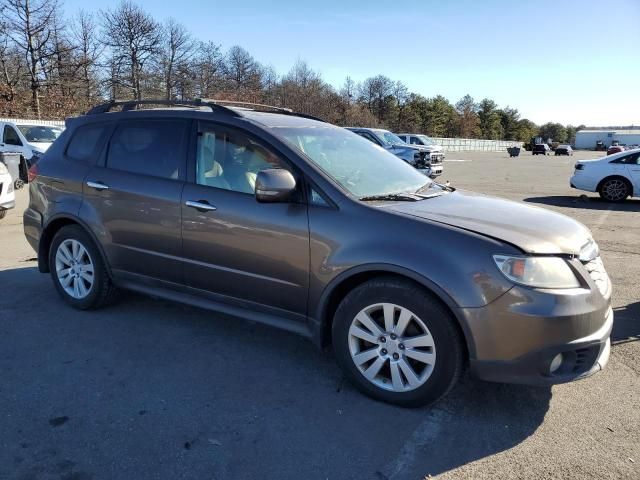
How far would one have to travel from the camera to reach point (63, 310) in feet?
14.9

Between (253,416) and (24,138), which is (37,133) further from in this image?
(253,416)

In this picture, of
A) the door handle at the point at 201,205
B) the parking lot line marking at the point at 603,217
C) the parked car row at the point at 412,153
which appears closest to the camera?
the door handle at the point at 201,205

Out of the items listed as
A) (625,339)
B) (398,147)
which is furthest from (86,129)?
(398,147)

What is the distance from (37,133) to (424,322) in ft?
52.2

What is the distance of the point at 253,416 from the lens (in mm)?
2898

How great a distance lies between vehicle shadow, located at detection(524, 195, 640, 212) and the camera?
468 inches

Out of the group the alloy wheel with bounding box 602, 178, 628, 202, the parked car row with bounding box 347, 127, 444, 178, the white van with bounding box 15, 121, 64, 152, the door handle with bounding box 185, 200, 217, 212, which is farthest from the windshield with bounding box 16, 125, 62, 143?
the alloy wheel with bounding box 602, 178, 628, 202

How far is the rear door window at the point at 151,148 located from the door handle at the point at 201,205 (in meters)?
0.26

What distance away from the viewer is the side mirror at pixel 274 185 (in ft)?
10.1

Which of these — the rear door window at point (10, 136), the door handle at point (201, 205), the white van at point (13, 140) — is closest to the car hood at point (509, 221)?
the door handle at point (201, 205)

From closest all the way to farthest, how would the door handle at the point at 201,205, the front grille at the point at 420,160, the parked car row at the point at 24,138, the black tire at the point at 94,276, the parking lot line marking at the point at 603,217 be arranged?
1. the door handle at the point at 201,205
2. the black tire at the point at 94,276
3. the parking lot line marking at the point at 603,217
4. the parked car row at the point at 24,138
5. the front grille at the point at 420,160

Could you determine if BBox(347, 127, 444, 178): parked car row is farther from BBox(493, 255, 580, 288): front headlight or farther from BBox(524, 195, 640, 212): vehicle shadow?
BBox(493, 255, 580, 288): front headlight

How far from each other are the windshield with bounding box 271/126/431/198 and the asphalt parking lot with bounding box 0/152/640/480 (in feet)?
4.39

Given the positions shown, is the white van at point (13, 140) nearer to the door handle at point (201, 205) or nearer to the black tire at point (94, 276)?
the black tire at point (94, 276)
